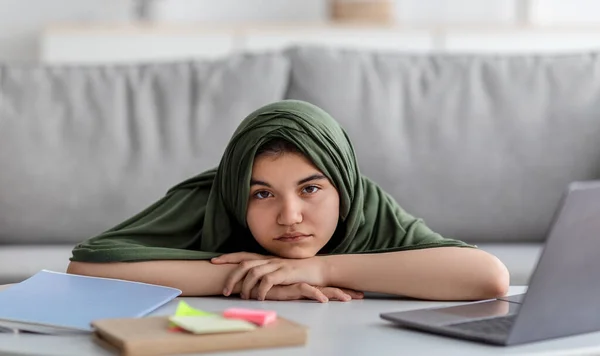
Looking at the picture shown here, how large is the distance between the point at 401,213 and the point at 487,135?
88 centimetres

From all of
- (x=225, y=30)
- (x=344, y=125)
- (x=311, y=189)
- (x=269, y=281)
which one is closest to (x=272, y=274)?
(x=269, y=281)

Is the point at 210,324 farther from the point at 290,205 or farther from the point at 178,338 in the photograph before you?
the point at 290,205

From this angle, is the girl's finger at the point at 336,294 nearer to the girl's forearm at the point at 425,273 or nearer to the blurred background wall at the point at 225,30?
the girl's forearm at the point at 425,273

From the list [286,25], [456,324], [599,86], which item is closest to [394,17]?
[286,25]

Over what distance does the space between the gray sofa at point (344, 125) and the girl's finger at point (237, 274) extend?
96 cm

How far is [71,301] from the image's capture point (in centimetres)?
117

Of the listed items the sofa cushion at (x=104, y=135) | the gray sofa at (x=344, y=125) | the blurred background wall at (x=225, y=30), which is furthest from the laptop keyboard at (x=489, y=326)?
the blurred background wall at (x=225, y=30)

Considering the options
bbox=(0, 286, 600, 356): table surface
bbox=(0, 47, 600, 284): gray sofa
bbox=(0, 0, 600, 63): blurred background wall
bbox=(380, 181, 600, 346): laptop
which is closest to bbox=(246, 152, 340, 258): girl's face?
bbox=(0, 286, 600, 356): table surface

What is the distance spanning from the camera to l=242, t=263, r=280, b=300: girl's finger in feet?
4.33

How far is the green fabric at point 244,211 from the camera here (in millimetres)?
1339

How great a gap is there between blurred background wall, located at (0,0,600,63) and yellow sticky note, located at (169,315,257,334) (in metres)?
3.06

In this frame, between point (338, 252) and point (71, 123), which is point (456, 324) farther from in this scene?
point (71, 123)

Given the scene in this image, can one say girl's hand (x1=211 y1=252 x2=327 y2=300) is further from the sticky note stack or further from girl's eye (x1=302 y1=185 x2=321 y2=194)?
the sticky note stack

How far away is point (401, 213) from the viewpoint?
1.53 metres
